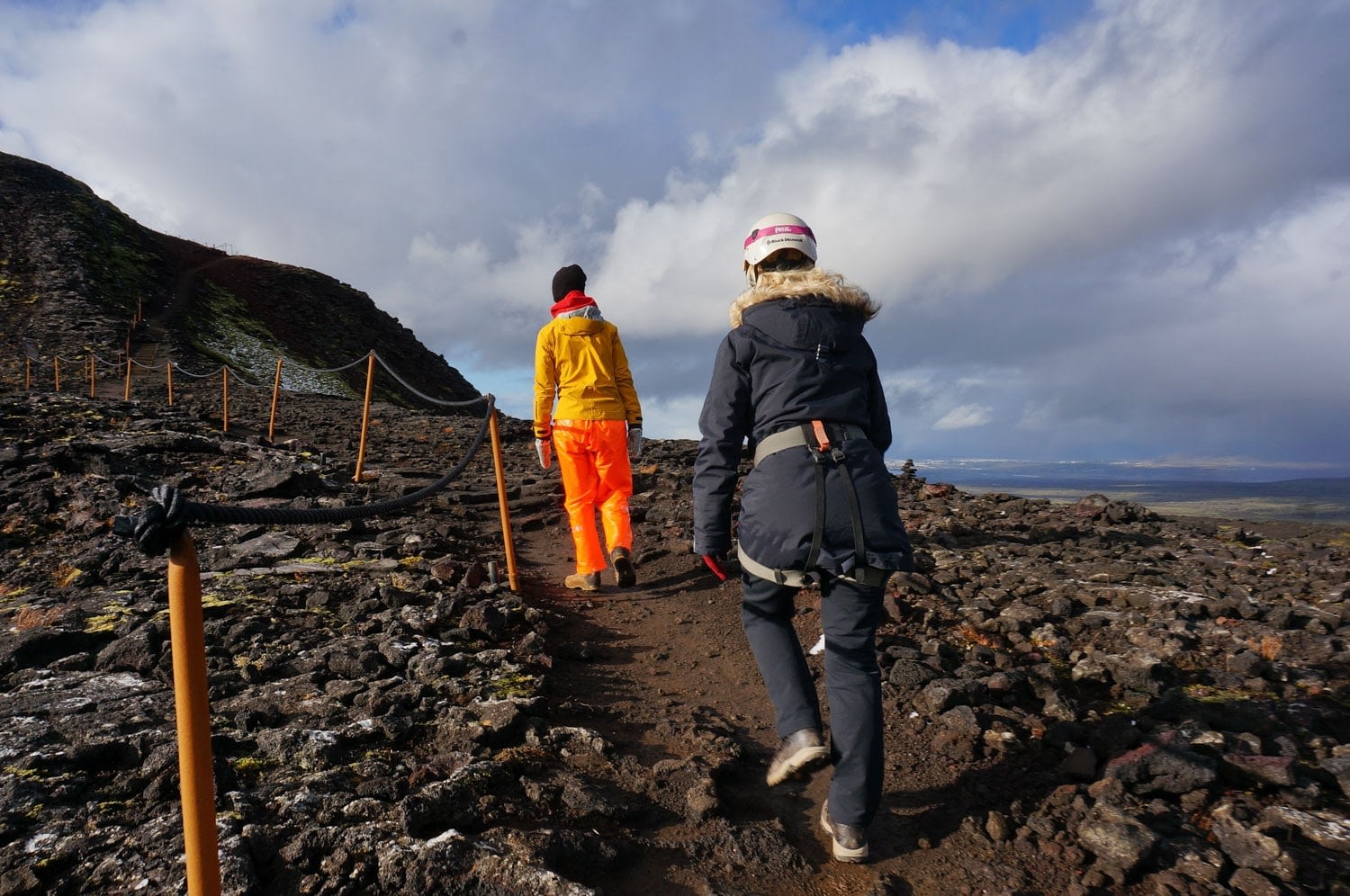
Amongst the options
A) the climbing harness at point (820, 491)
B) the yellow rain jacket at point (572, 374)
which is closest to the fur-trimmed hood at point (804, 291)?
the climbing harness at point (820, 491)

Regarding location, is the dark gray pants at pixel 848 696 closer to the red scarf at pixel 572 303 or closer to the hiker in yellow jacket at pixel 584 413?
the hiker in yellow jacket at pixel 584 413

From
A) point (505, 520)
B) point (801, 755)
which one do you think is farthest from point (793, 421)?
point (505, 520)

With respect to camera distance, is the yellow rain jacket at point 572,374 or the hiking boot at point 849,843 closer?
the hiking boot at point 849,843

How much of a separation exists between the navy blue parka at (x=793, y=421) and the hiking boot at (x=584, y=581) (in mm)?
3281

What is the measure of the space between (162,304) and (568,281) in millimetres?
36979

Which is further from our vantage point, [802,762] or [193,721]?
[802,762]

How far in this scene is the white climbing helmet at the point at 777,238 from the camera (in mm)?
3066

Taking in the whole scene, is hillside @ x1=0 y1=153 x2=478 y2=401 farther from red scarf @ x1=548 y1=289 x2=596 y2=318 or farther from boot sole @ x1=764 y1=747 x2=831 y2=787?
boot sole @ x1=764 y1=747 x2=831 y2=787

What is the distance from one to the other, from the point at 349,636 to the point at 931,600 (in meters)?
4.07

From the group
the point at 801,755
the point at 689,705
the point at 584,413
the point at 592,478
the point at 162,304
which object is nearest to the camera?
the point at 801,755

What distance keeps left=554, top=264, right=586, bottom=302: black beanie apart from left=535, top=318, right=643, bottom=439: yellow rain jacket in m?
0.26

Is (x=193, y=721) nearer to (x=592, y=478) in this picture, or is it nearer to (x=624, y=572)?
(x=592, y=478)

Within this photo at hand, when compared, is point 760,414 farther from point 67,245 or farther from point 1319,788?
point 67,245

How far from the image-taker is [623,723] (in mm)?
3836
